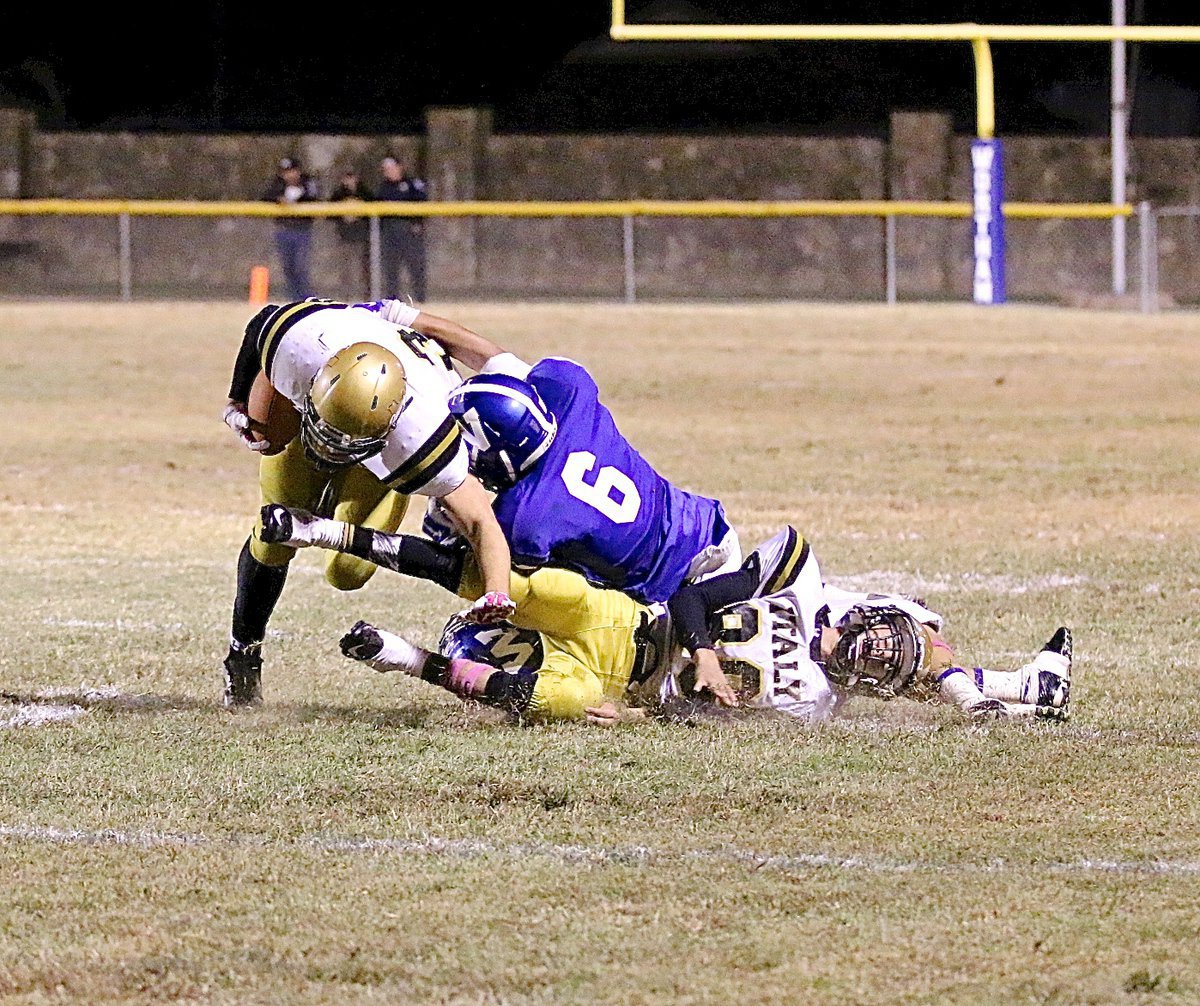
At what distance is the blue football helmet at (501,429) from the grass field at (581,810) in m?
0.68

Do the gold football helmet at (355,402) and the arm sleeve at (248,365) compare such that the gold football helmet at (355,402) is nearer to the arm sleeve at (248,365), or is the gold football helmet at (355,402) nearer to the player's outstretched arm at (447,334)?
the arm sleeve at (248,365)

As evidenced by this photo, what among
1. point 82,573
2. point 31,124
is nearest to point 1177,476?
point 82,573

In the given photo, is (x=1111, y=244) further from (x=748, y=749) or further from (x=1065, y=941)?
(x=1065, y=941)

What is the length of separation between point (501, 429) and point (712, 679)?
847mm

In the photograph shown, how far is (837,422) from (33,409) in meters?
5.67

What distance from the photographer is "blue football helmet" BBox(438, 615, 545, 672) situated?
19.0ft

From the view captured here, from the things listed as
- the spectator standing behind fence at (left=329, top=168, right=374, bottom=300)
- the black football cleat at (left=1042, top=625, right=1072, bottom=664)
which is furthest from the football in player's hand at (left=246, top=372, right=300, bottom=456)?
the spectator standing behind fence at (left=329, top=168, right=374, bottom=300)

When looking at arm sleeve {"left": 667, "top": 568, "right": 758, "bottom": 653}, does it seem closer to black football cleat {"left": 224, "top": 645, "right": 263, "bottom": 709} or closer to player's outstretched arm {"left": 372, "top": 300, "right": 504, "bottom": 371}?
player's outstretched arm {"left": 372, "top": 300, "right": 504, "bottom": 371}

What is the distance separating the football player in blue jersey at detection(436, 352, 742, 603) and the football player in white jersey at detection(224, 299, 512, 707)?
162mm

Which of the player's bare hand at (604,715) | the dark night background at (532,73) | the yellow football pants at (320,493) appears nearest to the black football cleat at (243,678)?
the yellow football pants at (320,493)

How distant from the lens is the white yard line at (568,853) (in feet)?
13.7

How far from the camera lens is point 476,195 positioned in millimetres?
28359

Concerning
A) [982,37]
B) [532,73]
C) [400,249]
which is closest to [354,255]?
[400,249]

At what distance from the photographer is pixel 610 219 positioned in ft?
75.4
